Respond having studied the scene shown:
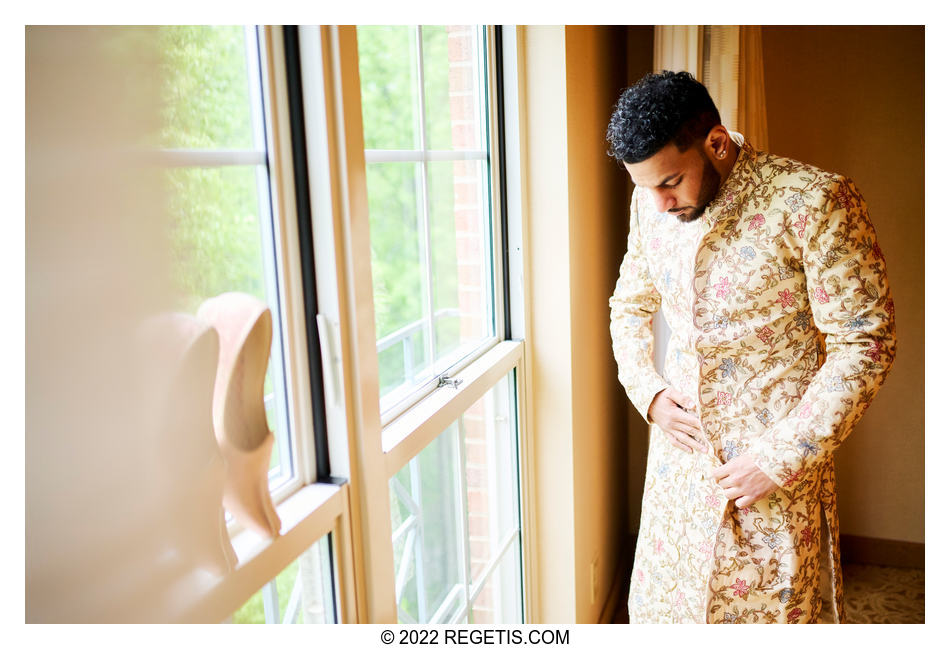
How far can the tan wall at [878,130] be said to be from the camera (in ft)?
7.30

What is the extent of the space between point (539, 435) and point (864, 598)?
1345 millimetres

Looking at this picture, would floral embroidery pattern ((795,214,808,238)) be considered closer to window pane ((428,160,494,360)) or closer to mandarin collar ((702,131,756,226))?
mandarin collar ((702,131,756,226))

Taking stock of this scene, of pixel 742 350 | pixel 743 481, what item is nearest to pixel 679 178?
pixel 742 350

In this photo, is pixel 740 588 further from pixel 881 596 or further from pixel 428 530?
pixel 881 596

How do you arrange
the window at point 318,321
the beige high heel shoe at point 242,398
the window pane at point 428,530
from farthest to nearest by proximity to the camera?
the window pane at point 428,530 → the beige high heel shoe at point 242,398 → the window at point 318,321

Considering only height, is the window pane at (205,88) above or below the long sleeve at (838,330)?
above

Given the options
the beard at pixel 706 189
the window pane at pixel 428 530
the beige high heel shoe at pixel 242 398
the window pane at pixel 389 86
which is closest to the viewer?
the beige high heel shoe at pixel 242 398

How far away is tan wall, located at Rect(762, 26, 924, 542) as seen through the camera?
2225 millimetres

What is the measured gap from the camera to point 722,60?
5.66ft

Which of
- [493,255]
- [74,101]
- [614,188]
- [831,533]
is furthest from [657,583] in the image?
[74,101]

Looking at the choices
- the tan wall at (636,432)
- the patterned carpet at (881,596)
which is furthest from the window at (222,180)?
the patterned carpet at (881,596)

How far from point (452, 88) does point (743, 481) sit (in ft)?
3.00

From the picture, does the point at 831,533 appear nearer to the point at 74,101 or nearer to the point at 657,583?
the point at 657,583

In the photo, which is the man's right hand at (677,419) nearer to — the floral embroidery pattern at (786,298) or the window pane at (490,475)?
the floral embroidery pattern at (786,298)
